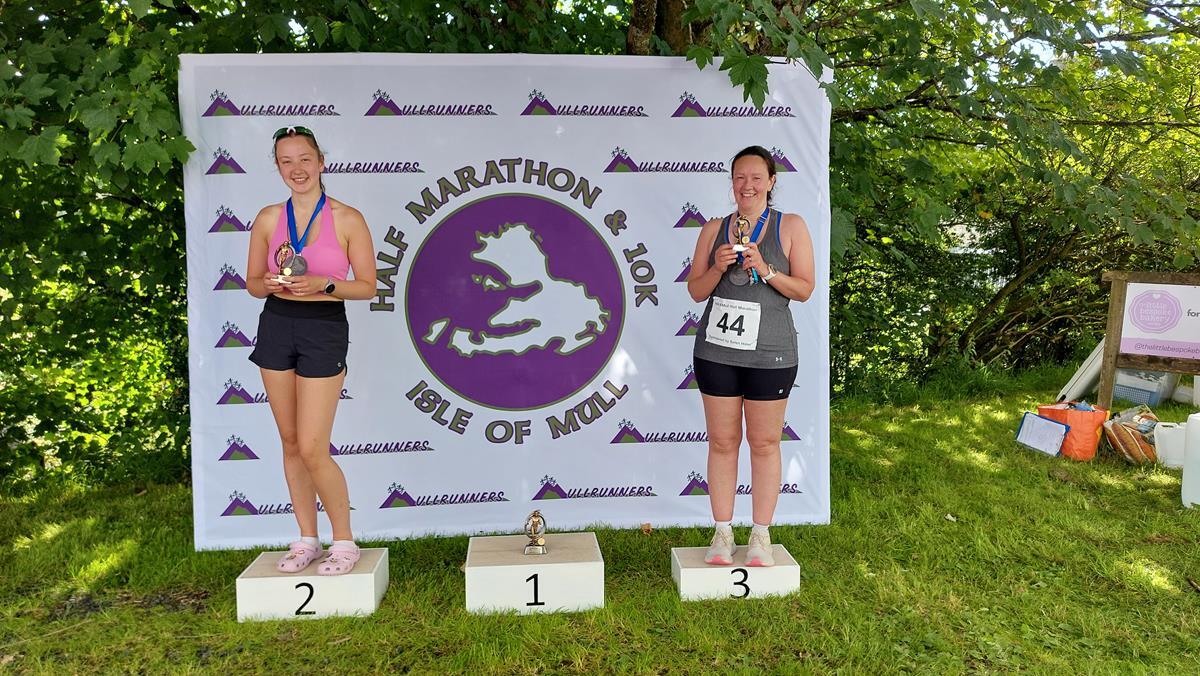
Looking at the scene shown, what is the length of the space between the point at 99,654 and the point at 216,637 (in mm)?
351

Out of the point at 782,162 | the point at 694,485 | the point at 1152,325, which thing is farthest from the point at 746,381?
the point at 1152,325

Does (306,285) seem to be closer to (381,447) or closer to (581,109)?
(381,447)

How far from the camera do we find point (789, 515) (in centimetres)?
386

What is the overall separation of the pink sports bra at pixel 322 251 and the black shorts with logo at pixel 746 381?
136 centimetres

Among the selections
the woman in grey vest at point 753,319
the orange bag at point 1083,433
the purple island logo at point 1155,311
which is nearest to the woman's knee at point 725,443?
the woman in grey vest at point 753,319

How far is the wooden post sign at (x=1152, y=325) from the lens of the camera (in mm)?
5215

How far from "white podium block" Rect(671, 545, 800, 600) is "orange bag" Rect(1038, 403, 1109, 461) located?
2.76m

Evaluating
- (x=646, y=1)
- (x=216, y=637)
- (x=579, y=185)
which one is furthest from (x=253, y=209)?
(x=646, y=1)

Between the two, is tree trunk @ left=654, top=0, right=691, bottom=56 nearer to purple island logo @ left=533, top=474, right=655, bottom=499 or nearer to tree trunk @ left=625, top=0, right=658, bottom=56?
tree trunk @ left=625, top=0, right=658, bottom=56

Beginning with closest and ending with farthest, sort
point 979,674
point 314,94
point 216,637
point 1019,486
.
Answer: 1. point 979,674
2. point 216,637
3. point 314,94
4. point 1019,486

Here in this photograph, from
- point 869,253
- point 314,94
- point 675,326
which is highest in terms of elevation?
point 314,94

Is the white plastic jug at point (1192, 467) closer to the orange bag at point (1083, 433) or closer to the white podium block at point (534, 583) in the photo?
the orange bag at point (1083, 433)

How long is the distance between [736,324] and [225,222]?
220cm

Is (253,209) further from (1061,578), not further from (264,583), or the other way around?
(1061,578)
